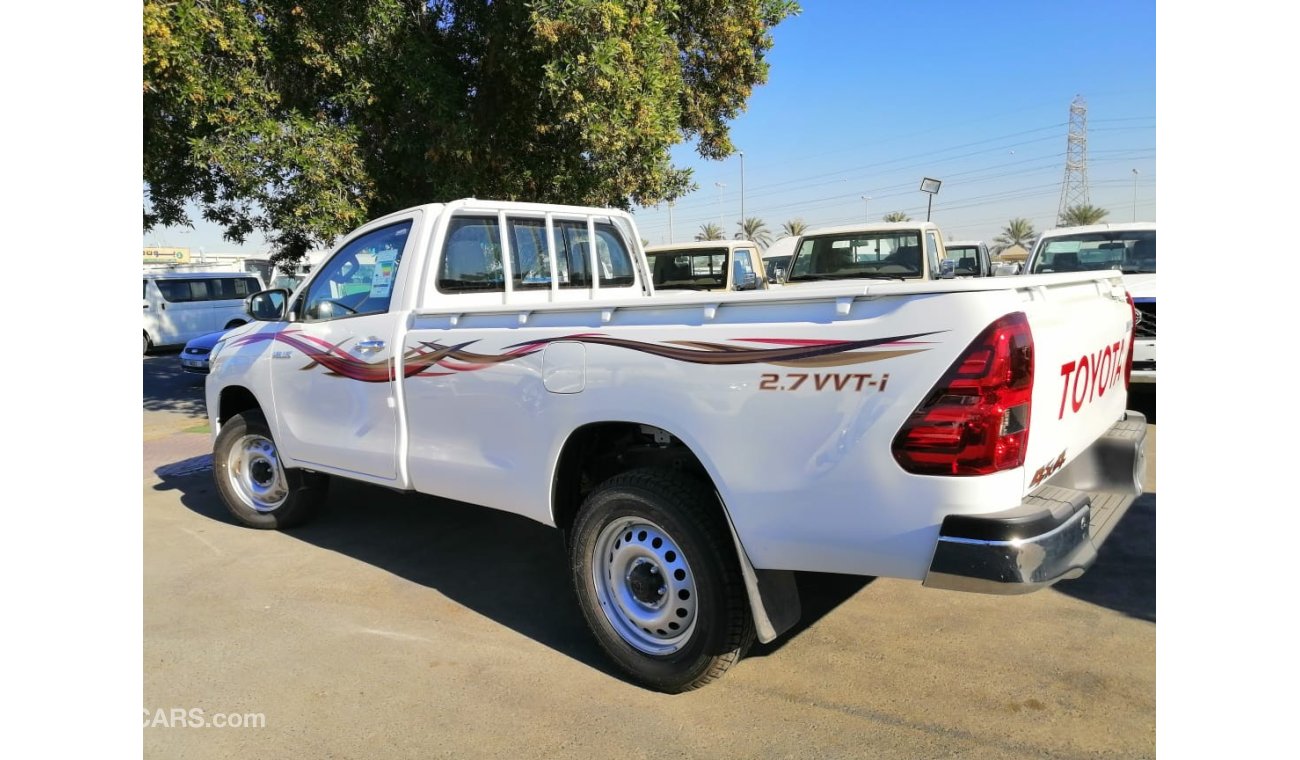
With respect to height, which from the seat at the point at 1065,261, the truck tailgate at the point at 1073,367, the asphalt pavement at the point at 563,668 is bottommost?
the asphalt pavement at the point at 563,668

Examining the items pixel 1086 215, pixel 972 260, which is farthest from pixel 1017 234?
pixel 972 260

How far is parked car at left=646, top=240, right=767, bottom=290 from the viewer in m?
12.5

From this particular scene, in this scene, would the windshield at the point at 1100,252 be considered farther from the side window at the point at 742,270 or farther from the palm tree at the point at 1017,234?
the palm tree at the point at 1017,234

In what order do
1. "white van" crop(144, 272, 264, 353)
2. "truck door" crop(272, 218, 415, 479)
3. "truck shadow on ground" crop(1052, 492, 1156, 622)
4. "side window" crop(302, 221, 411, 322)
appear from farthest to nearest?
"white van" crop(144, 272, 264, 353), "side window" crop(302, 221, 411, 322), "truck door" crop(272, 218, 415, 479), "truck shadow on ground" crop(1052, 492, 1156, 622)

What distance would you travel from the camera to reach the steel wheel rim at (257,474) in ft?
18.6

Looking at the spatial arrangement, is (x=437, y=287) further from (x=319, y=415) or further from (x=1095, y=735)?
(x=1095, y=735)

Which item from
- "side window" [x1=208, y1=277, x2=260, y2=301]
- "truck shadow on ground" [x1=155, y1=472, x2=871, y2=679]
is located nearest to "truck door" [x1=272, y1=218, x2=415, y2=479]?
"truck shadow on ground" [x1=155, y1=472, x2=871, y2=679]

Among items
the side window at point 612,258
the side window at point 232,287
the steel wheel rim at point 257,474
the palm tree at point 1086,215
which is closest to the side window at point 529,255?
the side window at point 612,258

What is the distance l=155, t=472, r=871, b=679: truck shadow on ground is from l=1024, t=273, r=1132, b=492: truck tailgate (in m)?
1.44

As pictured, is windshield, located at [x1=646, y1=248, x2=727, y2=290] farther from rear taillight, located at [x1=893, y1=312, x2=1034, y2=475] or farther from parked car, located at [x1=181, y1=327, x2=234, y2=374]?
rear taillight, located at [x1=893, y1=312, x2=1034, y2=475]

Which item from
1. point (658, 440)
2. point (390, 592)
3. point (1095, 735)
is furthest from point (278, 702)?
point (1095, 735)

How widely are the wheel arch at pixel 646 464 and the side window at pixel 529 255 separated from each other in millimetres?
1485

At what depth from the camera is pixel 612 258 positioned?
545 centimetres

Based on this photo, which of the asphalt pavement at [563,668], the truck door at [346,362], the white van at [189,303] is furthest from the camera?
the white van at [189,303]
